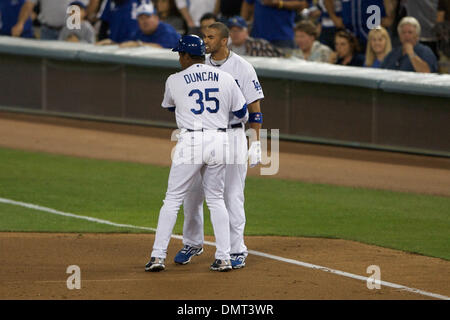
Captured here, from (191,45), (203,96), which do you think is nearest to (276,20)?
(191,45)

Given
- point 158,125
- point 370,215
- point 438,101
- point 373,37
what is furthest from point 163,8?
point 370,215

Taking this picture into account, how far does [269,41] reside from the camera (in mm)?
15188

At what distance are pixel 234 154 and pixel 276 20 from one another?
7.43 meters

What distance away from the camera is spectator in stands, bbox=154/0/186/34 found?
56.2 feet

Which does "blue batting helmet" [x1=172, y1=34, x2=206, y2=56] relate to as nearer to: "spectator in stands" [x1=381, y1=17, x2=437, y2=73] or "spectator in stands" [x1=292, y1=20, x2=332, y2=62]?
"spectator in stands" [x1=381, y1=17, x2=437, y2=73]

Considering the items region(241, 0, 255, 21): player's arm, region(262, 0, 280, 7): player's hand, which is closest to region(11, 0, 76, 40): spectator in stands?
region(241, 0, 255, 21): player's arm

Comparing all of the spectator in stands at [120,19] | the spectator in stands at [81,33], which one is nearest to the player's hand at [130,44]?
the spectator in stands at [120,19]

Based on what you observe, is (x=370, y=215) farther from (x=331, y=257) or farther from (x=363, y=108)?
(x=363, y=108)

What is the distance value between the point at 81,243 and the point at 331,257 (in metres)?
2.26

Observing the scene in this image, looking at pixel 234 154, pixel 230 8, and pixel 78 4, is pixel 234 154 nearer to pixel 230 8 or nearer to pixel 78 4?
pixel 230 8

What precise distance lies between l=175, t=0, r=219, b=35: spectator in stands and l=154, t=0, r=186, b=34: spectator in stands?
1.02 feet

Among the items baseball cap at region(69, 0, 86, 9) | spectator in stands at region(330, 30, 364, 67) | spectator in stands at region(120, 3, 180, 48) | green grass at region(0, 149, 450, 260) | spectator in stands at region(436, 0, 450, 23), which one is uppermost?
baseball cap at region(69, 0, 86, 9)

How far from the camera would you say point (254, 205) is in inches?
424

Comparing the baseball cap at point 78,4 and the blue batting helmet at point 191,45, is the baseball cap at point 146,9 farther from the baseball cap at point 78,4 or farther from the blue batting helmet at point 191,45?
the blue batting helmet at point 191,45
